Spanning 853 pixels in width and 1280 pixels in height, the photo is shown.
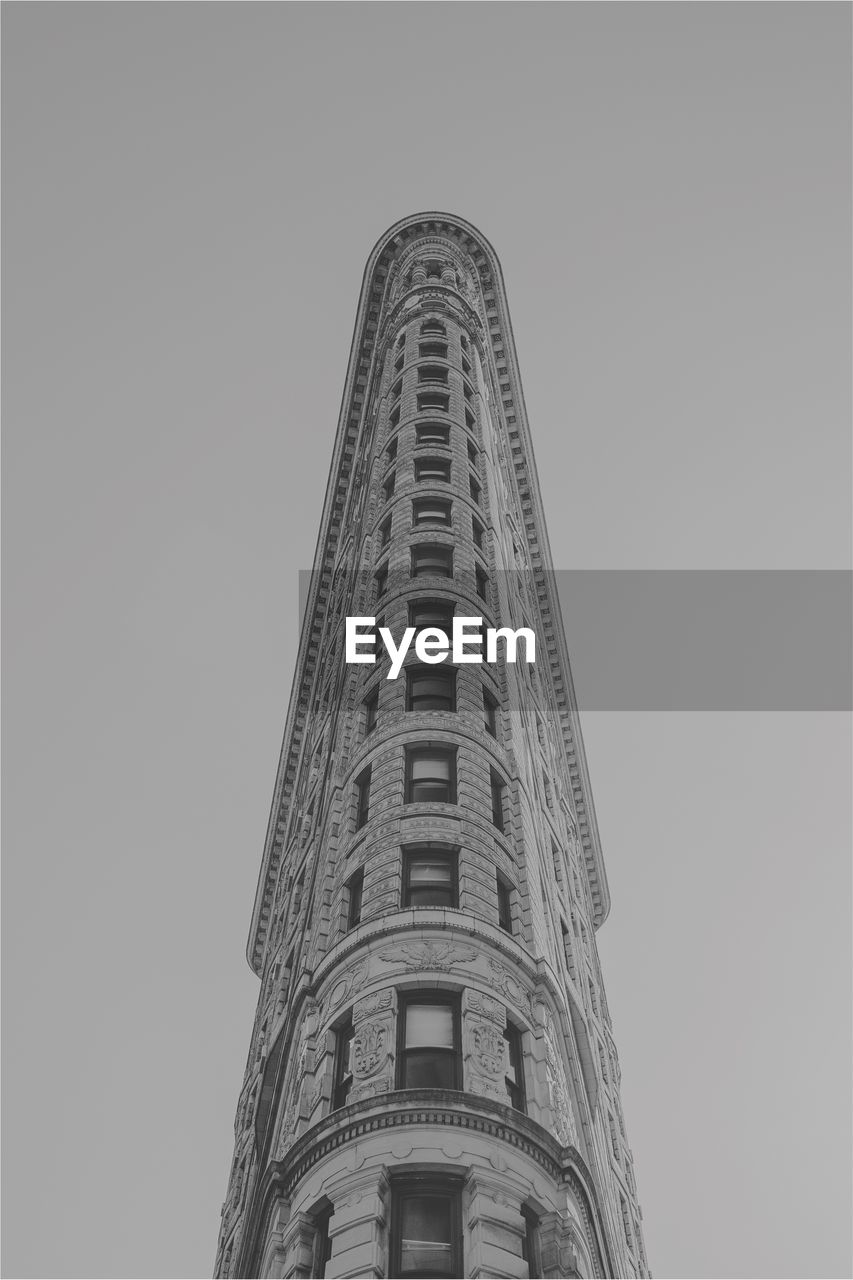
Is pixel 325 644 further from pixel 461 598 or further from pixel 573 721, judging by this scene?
pixel 461 598

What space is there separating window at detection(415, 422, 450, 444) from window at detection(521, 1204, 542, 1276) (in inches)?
1610

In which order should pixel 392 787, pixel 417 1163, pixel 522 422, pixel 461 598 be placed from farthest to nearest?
pixel 522 422 → pixel 461 598 → pixel 392 787 → pixel 417 1163

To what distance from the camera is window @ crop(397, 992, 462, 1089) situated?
1258 inches

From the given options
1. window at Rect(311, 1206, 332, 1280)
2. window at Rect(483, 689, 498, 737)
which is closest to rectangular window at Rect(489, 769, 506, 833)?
window at Rect(483, 689, 498, 737)

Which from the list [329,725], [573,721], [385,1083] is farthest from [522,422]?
[385,1083]

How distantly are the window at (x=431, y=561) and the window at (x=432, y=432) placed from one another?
10593mm

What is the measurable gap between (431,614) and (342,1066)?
2116 centimetres

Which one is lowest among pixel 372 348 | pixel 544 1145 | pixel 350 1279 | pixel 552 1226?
pixel 350 1279

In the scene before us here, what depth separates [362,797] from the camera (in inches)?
1747

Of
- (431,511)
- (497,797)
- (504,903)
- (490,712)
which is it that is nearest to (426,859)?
(504,903)

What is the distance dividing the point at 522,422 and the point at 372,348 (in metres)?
12.4

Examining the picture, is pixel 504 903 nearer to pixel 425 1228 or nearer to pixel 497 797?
pixel 497 797

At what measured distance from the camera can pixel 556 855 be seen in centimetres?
5753

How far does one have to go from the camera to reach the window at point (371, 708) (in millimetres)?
47656
